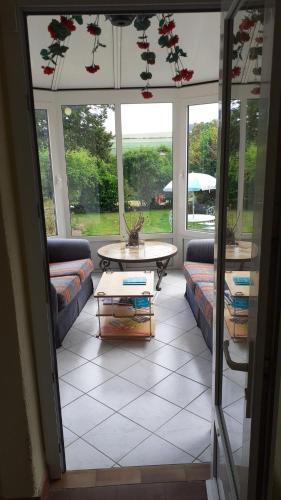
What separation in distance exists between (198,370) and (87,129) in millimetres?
3677

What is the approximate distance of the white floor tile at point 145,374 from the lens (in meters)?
3.19

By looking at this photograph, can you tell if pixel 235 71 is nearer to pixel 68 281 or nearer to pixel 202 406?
pixel 202 406

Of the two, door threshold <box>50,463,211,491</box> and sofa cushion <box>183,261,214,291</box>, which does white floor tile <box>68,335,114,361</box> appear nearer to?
sofa cushion <box>183,261,214,291</box>

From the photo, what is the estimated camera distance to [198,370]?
3.33 m

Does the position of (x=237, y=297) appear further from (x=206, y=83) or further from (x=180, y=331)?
(x=206, y=83)

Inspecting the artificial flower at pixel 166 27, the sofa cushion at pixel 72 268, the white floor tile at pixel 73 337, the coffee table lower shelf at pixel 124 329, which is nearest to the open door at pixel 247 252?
the artificial flower at pixel 166 27

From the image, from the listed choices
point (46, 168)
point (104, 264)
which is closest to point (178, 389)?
point (104, 264)

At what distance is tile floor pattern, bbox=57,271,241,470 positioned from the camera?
2449 millimetres

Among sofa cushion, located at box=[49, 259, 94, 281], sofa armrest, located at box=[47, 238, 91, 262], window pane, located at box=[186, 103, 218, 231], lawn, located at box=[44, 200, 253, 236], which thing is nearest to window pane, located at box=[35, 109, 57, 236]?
lawn, located at box=[44, 200, 253, 236]

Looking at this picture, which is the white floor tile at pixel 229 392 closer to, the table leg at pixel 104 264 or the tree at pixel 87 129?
the table leg at pixel 104 264

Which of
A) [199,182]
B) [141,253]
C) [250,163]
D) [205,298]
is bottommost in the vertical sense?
[205,298]

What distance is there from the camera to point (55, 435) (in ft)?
7.02

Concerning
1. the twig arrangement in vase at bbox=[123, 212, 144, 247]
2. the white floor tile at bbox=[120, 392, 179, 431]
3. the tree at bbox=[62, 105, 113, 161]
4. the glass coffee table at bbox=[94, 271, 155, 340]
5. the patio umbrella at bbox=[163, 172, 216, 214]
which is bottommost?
the white floor tile at bbox=[120, 392, 179, 431]

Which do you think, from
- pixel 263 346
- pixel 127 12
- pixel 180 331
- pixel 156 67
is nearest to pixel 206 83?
pixel 156 67
